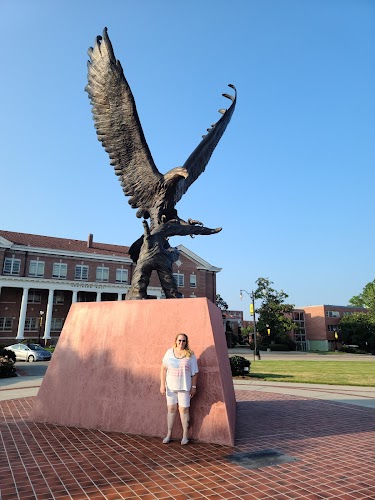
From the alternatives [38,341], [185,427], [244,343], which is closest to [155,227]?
[185,427]

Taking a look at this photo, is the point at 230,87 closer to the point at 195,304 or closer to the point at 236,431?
the point at 195,304

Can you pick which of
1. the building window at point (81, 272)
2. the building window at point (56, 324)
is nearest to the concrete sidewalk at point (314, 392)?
the building window at point (56, 324)

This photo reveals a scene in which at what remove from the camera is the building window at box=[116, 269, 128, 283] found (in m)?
48.0

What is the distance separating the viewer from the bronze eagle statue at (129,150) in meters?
7.81

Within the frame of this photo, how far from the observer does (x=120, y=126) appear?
8.00 meters

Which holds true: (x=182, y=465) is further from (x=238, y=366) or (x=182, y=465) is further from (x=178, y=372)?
(x=238, y=366)

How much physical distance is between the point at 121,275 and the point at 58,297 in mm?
8441

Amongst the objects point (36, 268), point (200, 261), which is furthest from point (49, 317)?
point (200, 261)

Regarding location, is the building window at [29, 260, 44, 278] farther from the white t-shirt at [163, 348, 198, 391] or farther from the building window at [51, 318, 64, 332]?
the white t-shirt at [163, 348, 198, 391]

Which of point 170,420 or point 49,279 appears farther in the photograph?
point 49,279

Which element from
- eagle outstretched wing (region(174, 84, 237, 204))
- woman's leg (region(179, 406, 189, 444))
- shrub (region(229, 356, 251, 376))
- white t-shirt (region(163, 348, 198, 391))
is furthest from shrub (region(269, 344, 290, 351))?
white t-shirt (region(163, 348, 198, 391))

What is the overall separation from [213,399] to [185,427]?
0.60 m

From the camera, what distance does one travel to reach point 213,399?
18.2 ft

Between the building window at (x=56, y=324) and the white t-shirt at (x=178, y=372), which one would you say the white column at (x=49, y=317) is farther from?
the white t-shirt at (x=178, y=372)
